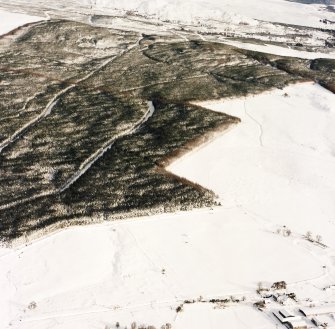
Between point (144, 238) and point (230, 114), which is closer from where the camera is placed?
point (144, 238)

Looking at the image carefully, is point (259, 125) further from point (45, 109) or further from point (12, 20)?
point (12, 20)

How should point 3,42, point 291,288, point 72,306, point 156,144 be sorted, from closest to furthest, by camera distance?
point 72,306 → point 291,288 → point 156,144 → point 3,42

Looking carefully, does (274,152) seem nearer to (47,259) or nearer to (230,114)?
(230,114)

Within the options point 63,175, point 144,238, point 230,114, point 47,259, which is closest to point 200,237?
point 144,238

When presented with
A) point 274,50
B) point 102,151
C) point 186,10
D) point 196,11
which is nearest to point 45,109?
point 102,151

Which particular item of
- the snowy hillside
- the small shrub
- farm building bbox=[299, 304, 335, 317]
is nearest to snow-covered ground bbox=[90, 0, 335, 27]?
the snowy hillside

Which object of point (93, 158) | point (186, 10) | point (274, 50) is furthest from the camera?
point (186, 10)
